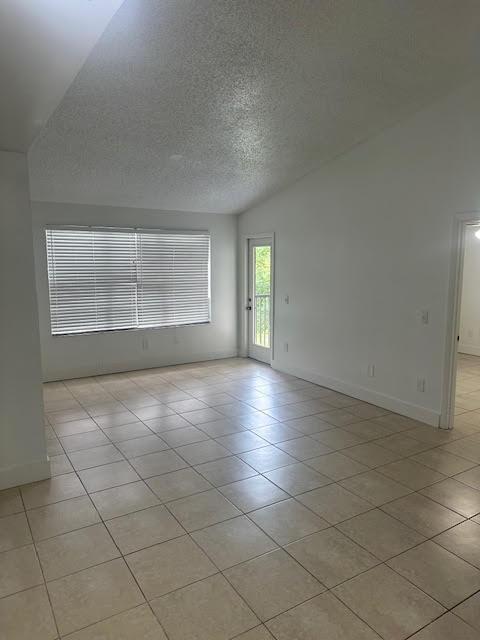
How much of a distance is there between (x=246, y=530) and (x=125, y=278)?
428cm

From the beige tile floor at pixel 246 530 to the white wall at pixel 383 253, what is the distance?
63 centimetres

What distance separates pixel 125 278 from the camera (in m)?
6.14

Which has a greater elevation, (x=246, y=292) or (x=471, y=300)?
(x=246, y=292)

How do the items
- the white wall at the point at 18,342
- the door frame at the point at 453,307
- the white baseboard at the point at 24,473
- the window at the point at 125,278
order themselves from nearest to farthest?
the white wall at the point at 18,342 < the white baseboard at the point at 24,473 < the door frame at the point at 453,307 < the window at the point at 125,278

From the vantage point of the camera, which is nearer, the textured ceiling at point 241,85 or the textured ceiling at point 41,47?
the textured ceiling at point 41,47

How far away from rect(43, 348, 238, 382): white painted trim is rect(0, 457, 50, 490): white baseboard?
275cm

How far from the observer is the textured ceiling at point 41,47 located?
1547 millimetres

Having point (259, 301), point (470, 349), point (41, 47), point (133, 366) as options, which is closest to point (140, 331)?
point (133, 366)

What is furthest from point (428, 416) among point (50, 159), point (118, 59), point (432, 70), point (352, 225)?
point (50, 159)

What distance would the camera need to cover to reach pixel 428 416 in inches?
167

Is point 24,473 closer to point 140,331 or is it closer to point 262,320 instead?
point 140,331

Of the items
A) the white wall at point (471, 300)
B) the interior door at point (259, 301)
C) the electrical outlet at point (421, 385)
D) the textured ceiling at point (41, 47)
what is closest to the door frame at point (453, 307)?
the electrical outlet at point (421, 385)

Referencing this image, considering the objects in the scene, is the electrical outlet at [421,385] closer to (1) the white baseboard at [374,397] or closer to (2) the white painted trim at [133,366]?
(1) the white baseboard at [374,397]

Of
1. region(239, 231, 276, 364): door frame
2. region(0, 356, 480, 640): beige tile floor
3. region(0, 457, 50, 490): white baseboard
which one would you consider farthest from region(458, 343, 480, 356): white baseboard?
region(0, 457, 50, 490): white baseboard
